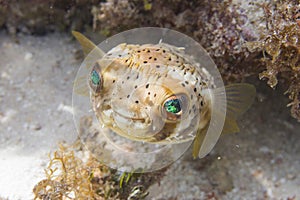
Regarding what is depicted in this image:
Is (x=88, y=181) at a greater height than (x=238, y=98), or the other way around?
(x=238, y=98)

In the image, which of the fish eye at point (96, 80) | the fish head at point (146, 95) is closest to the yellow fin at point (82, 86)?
the fish head at point (146, 95)

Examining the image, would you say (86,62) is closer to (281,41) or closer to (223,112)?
(223,112)

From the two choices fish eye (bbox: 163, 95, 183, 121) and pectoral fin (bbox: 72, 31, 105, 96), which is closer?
fish eye (bbox: 163, 95, 183, 121)

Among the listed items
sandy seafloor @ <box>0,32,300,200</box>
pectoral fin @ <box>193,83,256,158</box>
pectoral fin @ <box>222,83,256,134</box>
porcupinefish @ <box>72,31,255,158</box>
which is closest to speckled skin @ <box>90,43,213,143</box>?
porcupinefish @ <box>72,31,255,158</box>

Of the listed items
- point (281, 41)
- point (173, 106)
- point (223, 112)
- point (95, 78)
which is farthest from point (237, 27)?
point (95, 78)

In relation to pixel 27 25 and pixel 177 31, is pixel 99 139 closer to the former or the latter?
pixel 177 31

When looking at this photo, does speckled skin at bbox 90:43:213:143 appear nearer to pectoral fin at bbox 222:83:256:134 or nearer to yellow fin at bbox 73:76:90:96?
pectoral fin at bbox 222:83:256:134
